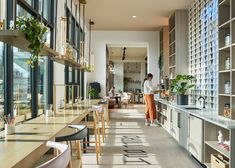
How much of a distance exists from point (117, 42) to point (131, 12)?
311 centimetres

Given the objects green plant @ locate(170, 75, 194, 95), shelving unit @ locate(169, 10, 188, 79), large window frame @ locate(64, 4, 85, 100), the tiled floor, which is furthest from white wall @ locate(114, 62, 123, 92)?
green plant @ locate(170, 75, 194, 95)

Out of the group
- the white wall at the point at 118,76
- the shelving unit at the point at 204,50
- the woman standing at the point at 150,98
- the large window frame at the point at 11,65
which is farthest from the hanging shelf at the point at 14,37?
the white wall at the point at 118,76

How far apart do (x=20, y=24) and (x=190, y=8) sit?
5941 mm

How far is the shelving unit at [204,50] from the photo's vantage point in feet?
18.3

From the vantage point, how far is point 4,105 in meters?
3.50

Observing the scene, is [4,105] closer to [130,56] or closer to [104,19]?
[104,19]

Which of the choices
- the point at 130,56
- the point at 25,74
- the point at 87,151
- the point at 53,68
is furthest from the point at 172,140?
the point at 130,56

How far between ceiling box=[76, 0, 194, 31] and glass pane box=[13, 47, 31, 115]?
387 cm

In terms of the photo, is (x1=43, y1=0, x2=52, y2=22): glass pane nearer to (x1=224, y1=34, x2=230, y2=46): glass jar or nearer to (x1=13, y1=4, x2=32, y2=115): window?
(x1=13, y1=4, x2=32, y2=115): window

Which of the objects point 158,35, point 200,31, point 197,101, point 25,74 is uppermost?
point 158,35

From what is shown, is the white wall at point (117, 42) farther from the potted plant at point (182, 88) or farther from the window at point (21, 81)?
the window at point (21, 81)

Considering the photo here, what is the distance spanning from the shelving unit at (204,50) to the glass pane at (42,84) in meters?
2.95

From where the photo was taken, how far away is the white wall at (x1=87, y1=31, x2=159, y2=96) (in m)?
11.8

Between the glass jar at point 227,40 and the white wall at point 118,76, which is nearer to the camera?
the glass jar at point 227,40
